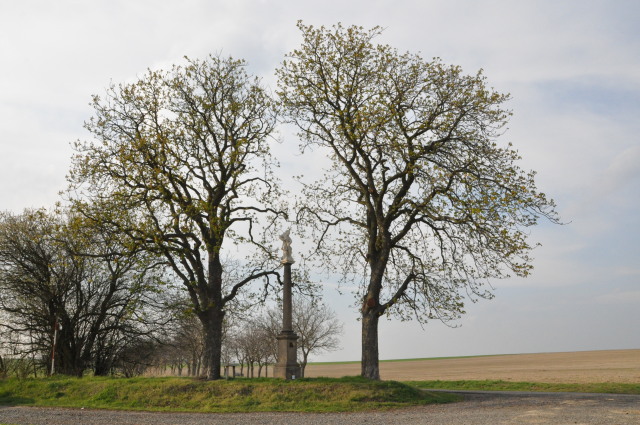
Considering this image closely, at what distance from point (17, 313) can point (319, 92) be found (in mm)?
21117

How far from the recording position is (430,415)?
1587 centimetres

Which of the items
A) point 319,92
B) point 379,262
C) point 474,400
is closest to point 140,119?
point 319,92

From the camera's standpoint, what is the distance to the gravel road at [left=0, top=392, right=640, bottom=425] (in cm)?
1436

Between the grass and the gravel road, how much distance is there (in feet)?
3.54

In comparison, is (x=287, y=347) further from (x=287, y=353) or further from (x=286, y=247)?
(x=286, y=247)

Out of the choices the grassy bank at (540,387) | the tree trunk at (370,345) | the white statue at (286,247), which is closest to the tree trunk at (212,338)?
the white statue at (286,247)

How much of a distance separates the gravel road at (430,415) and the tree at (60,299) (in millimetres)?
12221

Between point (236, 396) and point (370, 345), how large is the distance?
604 cm

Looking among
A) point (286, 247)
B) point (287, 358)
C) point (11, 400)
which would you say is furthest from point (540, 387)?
point (11, 400)

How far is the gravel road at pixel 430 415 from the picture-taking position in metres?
14.4

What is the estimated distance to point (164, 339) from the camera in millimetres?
34219

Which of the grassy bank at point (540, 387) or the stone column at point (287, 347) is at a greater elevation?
the stone column at point (287, 347)

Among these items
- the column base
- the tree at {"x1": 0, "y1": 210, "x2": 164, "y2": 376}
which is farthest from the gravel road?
the tree at {"x1": 0, "y1": 210, "x2": 164, "y2": 376}

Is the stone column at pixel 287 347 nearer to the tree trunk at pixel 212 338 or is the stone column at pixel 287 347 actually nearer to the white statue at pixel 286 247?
the white statue at pixel 286 247
